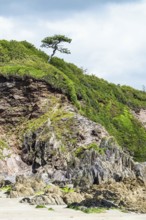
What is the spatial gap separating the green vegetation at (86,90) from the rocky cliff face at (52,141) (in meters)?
2.57

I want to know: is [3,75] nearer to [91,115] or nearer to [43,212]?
[91,115]

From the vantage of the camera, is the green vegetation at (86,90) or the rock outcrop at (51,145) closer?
the rock outcrop at (51,145)

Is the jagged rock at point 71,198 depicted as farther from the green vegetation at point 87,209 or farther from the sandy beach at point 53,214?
the green vegetation at point 87,209

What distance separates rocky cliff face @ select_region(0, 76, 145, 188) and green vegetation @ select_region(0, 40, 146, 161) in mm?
2565

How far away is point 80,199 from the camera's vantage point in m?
41.8

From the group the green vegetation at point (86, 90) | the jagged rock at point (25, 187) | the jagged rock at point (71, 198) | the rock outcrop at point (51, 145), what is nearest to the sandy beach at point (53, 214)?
the jagged rock at point (71, 198)

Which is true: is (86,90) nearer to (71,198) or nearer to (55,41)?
(55,41)

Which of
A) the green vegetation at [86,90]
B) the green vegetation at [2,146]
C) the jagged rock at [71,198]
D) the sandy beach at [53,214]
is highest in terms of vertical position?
the green vegetation at [86,90]

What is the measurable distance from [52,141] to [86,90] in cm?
3013

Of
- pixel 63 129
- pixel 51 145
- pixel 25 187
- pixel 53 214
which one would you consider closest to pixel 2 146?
pixel 51 145

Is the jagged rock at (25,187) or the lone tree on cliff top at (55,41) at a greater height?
the lone tree on cliff top at (55,41)

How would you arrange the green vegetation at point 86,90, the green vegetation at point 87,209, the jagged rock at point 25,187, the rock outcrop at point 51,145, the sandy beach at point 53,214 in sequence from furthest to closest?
1. the green vegetation at point 86,90
2. the rock outcrop at point 51,145
3. the jagged rock at point 25,187
4. the green vegetation at point 87,209
5. the sandy beach at point 53,214

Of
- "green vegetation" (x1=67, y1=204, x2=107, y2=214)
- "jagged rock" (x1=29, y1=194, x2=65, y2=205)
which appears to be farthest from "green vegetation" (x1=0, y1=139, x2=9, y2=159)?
"green vegetation" (x1=67, y1=204, x2=107, y2=214)

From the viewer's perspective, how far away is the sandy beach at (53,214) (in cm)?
3027
